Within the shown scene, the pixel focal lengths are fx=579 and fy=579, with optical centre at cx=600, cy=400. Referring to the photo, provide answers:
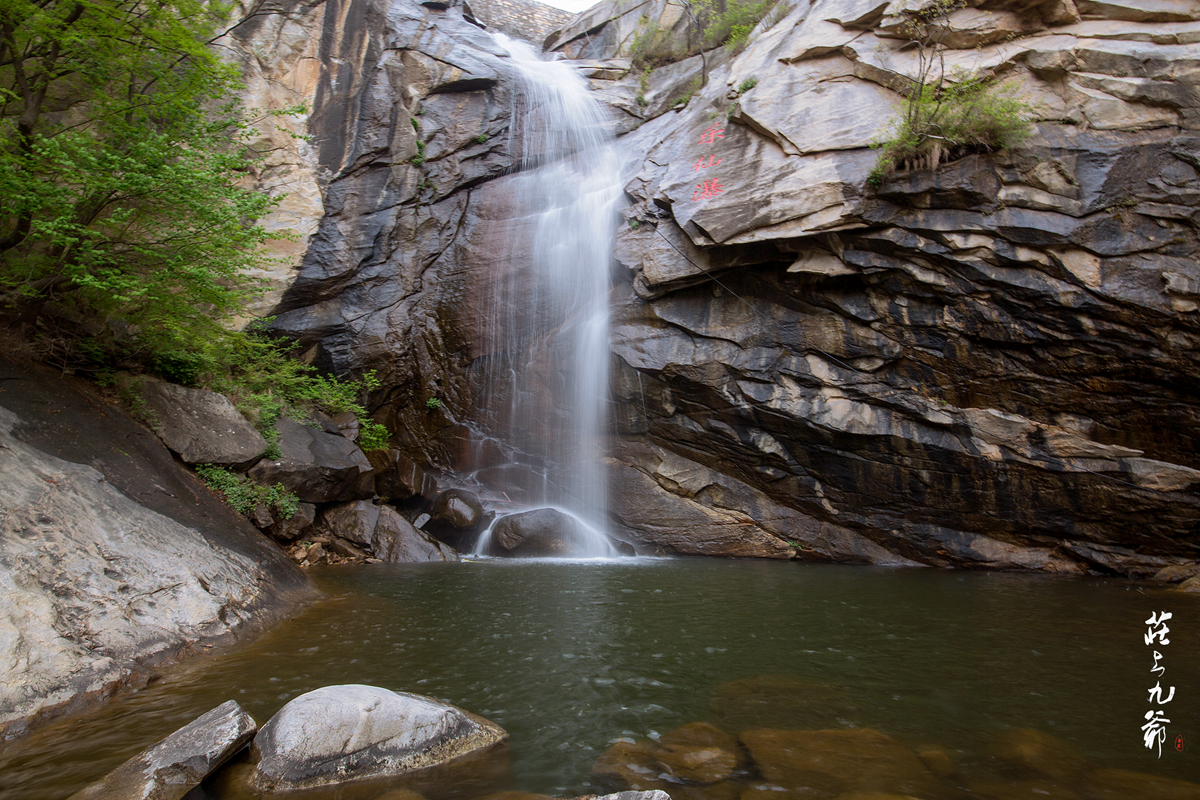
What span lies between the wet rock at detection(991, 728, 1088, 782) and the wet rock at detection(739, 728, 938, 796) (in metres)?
0.65

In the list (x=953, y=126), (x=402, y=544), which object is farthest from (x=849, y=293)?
(x=402, y=544)

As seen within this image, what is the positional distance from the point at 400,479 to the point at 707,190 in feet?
32.6

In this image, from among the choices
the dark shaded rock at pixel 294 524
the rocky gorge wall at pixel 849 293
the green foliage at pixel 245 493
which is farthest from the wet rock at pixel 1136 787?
the dark shaded rock at pixel 294 524

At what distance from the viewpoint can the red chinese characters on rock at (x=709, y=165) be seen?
1310 centimetres

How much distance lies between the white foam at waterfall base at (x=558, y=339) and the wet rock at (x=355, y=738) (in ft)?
32.7

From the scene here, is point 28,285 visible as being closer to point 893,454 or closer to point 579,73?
point 893,454

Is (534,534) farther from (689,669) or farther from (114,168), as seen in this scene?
(114,168)

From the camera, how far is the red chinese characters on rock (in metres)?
13.1

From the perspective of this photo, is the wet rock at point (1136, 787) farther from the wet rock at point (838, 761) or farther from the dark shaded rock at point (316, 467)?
the dark shaded rock at point (316, 467)

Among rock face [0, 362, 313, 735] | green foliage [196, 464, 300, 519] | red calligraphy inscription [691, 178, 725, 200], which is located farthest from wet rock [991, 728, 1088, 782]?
red calligraphy inscription [691, 178, 725, 200]

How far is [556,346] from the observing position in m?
15.5

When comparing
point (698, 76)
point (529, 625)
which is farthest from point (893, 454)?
point (698, 76)

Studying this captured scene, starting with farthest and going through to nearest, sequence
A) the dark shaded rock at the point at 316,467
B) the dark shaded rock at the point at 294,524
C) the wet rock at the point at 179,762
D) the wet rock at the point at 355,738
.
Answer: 1. the dark shaded rock at the point at 316,467
2. the dark shaded rock at the point at 294,524
3. the wet rock at the point at 355,738
4. the wet rock at the point at 179,762

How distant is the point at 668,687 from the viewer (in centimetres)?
511
